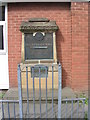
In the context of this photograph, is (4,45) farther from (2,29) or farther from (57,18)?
(57,18)

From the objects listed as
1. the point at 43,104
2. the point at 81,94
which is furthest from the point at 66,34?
the point at 43,104

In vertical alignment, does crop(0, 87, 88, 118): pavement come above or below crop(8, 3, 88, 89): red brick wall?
below

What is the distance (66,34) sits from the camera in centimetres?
542

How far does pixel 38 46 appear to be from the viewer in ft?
16.7

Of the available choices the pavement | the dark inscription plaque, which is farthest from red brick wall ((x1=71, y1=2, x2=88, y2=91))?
the dark inscription plaque

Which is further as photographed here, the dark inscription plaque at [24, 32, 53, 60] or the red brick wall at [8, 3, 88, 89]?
the red brick wall at [8, 3, 88, 89]

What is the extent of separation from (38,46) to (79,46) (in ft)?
3.92

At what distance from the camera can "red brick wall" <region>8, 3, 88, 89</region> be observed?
530cm

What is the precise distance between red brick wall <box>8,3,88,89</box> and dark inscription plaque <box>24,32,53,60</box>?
1.38 feet

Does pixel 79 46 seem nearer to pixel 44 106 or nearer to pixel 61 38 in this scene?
pixel 61 38

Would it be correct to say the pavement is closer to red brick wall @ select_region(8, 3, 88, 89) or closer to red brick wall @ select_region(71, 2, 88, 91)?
red brick wall @ select_region(71, 2, 88, 91)

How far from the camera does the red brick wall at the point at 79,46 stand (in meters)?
5.20

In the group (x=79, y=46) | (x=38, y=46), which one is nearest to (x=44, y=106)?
(x=38, y=46)

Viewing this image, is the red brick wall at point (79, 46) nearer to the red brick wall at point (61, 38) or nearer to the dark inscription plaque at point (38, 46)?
the red brick wall at point (61, 38)
